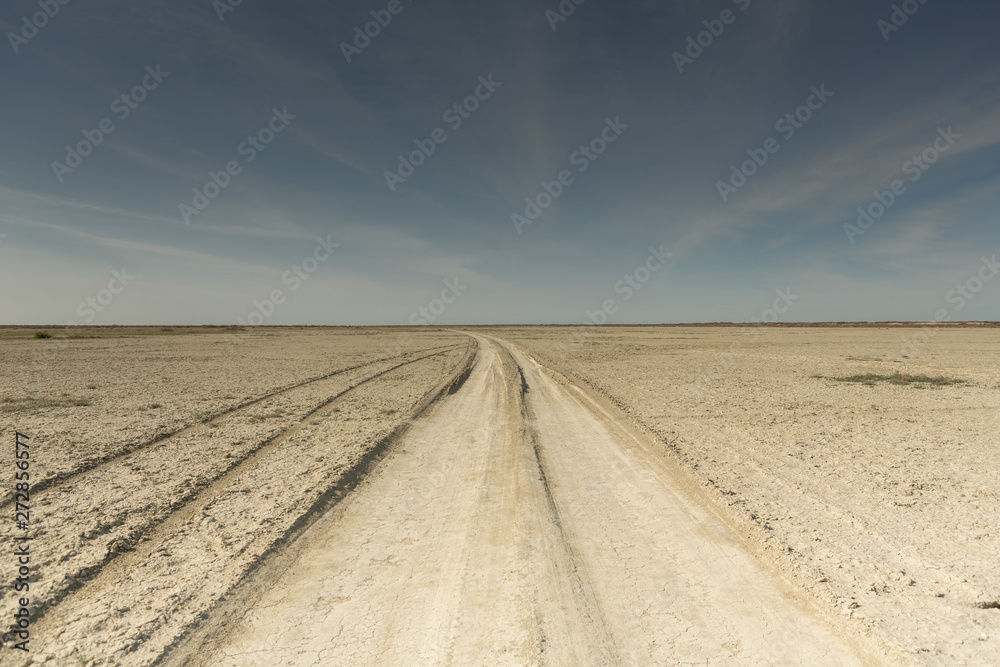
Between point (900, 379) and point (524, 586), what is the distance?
813 inches

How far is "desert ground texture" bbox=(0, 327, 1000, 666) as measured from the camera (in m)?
3.35

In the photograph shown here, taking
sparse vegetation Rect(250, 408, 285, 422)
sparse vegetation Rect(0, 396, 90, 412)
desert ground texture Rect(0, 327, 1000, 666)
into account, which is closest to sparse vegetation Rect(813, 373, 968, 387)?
desert ground texture Rect(0, 327, 1000, 666)

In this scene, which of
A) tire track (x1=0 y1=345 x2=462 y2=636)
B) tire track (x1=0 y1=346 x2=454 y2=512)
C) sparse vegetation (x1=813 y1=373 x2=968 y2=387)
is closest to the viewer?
tire track (x1=0 y1=345 x2=462 y2=636)

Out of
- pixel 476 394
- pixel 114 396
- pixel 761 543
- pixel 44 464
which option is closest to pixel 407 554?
pixel 761 543

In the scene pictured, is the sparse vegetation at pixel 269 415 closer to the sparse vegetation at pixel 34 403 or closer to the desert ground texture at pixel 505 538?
the desert ground texture at pixel 505 538

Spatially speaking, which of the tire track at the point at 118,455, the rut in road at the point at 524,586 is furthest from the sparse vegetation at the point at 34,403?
the rut in road at the point at 524,586

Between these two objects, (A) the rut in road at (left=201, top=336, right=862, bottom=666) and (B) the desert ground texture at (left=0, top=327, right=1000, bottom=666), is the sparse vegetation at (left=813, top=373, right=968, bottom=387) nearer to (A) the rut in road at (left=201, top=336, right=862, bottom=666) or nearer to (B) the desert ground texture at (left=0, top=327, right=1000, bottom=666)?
(B) the desert ground texture at (left=0, top=327, right=1000, bottom=666)

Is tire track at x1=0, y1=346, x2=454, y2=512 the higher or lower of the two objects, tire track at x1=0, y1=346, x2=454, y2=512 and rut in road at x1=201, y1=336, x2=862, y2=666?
the higher

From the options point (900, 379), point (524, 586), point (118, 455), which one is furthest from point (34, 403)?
point (900, 379)

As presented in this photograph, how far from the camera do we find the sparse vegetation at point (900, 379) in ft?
55.7

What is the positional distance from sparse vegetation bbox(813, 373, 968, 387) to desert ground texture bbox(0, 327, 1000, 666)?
6.33m

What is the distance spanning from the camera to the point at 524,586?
397cm

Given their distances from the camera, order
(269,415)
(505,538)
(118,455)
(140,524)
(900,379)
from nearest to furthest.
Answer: (505,538) → (140,524) → (118,455) → (269,415) → (900,379)

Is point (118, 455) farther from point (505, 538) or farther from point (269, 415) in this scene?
point (505, 538)
